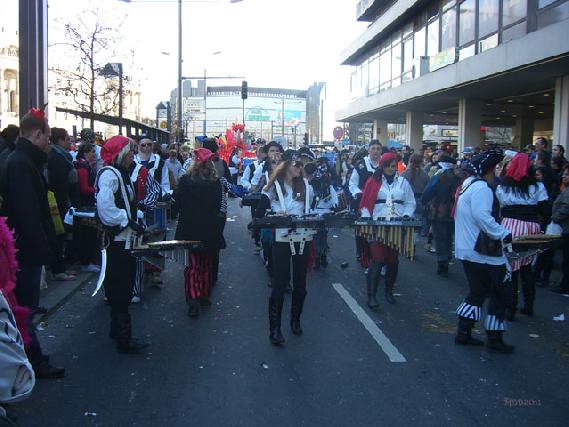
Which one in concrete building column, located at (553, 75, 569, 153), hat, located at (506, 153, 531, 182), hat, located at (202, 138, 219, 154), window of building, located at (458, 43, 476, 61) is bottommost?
hat, located at (506, 153, 531, 182)

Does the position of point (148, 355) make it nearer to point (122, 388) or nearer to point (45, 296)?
point (122, 388)

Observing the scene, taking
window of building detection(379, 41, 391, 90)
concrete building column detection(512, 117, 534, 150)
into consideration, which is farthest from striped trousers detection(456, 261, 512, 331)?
window of building detection(379, 41, 391, 90)

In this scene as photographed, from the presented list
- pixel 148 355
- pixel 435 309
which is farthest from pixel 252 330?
pixel 435 309

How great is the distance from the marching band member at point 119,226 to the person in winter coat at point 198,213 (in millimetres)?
1383

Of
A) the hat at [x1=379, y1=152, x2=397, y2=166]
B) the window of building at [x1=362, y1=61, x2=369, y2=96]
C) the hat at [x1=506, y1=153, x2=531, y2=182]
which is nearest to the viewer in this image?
the hat at [x1=506, y1=153, x2=531, y2=182]

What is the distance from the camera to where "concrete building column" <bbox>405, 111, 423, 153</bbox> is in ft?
98.8

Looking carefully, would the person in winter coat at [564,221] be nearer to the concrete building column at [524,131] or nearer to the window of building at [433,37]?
the window of building at [433,37]

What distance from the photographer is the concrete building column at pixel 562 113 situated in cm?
1599

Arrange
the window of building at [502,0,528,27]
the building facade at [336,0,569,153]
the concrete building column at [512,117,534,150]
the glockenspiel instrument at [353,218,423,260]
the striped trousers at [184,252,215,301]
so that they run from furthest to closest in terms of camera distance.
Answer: the concrete building column at [512,117,534,150] → the window of building at [502,0,528,27] → the building facade at [336,0,569,153] → the striped trousers at [184,252,215,301] → the glockenspiel instrument at [353,218,423,260]

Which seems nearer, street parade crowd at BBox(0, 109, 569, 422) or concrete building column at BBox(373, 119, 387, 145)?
street parade crowd at BBox(0, 109, 569, 422)

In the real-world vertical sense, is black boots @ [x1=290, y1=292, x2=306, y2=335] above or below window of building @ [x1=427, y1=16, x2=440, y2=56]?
below

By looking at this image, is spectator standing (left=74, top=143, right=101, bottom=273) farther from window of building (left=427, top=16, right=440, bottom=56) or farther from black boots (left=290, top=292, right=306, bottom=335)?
window of building (left=427, top=16, right=440, bottom=56)

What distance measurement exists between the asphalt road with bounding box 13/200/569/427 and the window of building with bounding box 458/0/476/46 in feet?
50.3

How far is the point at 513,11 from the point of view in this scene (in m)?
17.9
